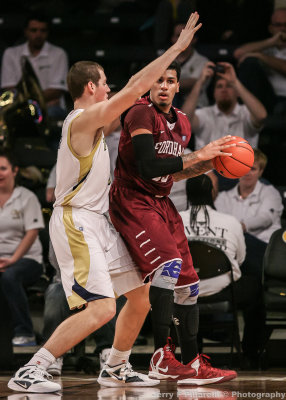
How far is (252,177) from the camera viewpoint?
8172 millimetres

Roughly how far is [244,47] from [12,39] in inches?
148

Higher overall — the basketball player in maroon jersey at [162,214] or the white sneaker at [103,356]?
the basketball player in maroon jersey at [162,214]

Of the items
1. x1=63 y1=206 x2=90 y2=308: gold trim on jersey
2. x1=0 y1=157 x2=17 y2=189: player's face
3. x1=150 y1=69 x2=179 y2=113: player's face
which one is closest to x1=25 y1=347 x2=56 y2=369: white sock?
x1=63 y1=206 x2=90 y2=308: gold trim on jersey

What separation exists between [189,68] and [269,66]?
3.32 ft

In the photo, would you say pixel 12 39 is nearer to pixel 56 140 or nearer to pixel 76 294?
pixel 56 140

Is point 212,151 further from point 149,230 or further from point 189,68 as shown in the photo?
point 189,68

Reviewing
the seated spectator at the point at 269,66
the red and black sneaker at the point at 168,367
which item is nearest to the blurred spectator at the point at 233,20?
the seated spectator at the point at 269,66

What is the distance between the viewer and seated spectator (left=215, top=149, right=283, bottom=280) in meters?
7.99

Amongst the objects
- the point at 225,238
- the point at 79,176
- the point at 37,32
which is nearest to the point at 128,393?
the point at 79,176

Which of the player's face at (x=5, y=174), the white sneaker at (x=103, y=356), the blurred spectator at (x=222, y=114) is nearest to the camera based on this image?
the white sneaker at (x=103, y=356)

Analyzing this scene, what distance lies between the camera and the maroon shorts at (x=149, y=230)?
5113 millimetres

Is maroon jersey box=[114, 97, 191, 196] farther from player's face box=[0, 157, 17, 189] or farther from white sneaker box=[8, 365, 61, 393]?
player's face box=[0, 157, 17, 189]

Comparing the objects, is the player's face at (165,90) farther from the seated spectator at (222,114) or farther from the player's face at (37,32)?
the player's face at (37,32)

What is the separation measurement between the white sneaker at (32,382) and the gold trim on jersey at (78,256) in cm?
47
